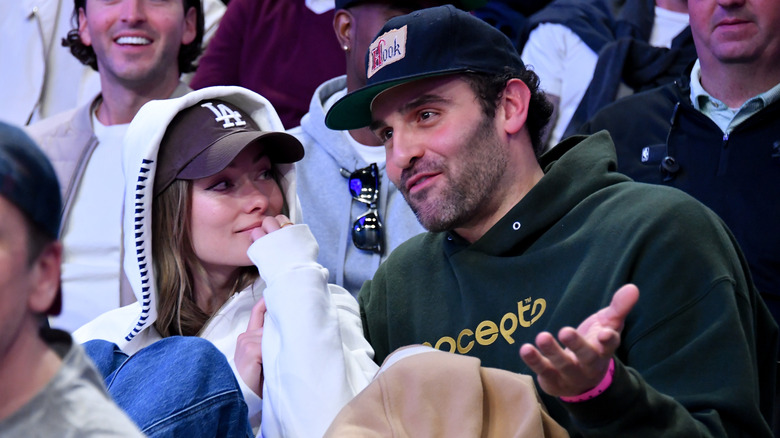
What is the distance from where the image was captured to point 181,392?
1462 millimetres

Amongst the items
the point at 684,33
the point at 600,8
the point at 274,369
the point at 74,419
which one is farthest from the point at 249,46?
the point at 74,419

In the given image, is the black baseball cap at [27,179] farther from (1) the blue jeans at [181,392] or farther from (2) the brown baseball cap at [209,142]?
(2) the brown baseball cap at [209,142]

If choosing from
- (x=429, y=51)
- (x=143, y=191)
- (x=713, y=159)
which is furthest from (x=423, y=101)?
(x=713, y=159)

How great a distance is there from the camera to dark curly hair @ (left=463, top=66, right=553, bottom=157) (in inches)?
81.0

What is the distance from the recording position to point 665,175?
8.44ft

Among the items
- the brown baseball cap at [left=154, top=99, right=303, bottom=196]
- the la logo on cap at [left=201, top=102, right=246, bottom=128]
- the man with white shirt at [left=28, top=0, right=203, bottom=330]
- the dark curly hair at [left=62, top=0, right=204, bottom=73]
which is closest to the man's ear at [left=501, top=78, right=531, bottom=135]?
the brown baseball cap at [left=154, top=99, right=303, bottom=196]

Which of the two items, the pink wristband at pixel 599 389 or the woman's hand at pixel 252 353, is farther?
the woman's hand at pixel 252 353

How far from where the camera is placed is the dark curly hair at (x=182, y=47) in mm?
3443

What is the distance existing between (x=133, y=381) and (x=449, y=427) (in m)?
0.50

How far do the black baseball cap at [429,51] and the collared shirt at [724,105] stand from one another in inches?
29.1

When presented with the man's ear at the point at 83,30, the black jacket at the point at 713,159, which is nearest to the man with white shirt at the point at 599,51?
the black jacket at the point at 713,159

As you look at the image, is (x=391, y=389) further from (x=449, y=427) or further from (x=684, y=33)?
(x=684, y=33)

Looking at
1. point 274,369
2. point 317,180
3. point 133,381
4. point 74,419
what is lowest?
point 317,180

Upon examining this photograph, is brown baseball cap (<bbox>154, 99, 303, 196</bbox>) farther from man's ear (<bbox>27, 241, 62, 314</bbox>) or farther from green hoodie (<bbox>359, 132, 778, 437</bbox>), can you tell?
man's ear (<bbox>27, 241, 62, 314</bbox>)
